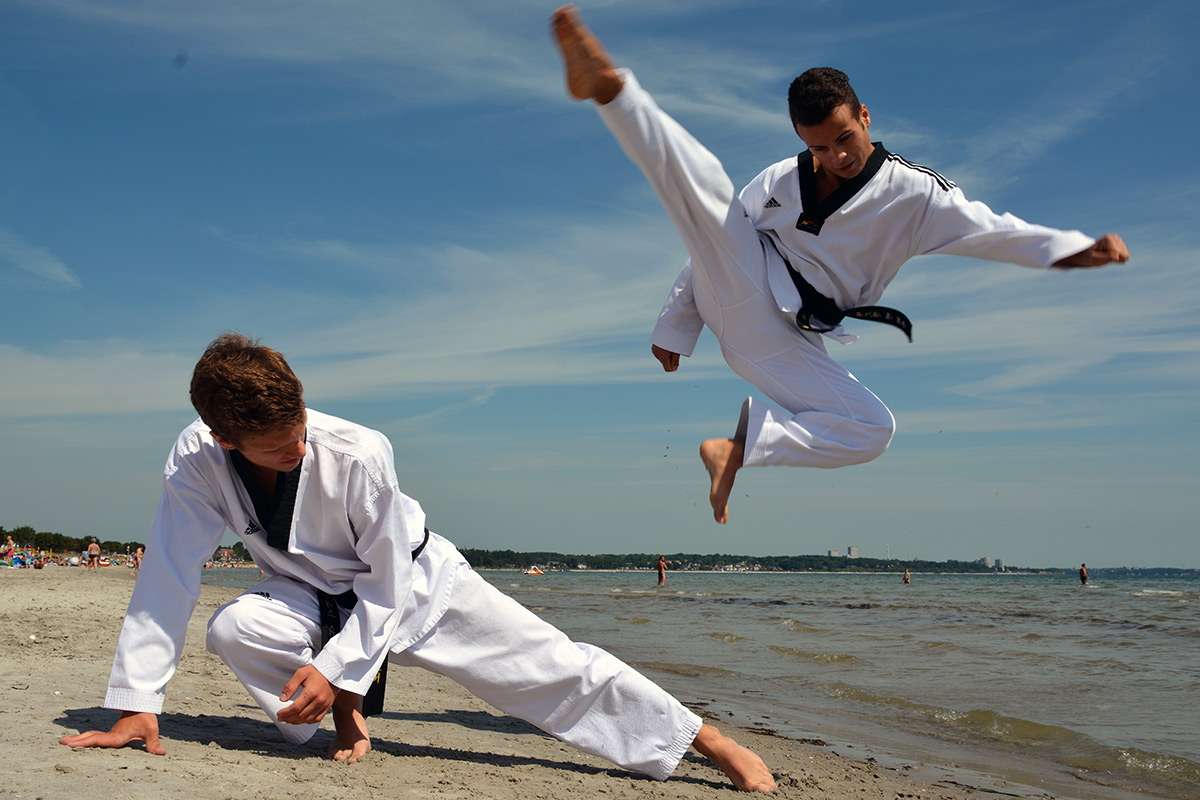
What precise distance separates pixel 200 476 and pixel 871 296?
282 centimetres

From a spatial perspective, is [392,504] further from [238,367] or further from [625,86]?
[625,86]

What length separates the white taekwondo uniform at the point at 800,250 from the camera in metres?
2.99

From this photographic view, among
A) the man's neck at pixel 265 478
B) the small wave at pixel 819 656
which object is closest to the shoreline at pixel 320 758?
the man's neck at pixel 265 478

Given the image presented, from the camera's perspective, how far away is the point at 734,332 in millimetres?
3348

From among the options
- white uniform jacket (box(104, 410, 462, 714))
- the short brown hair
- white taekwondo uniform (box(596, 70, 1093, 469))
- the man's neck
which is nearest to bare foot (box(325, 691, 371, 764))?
white uniform jacket (box(104, 410, 462, 714))

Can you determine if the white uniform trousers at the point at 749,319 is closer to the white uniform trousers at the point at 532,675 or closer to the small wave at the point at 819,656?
the white uniform trousers at the point at 532,675

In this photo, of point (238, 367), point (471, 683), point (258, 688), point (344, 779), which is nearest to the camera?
point (238, 367)

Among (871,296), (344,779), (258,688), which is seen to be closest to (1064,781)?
(871,296)

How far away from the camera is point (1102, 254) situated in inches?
112

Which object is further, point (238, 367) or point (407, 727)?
point (407, 727)

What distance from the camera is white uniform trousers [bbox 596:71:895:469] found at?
292 cm

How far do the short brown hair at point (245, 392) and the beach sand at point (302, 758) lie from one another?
3.82 ft

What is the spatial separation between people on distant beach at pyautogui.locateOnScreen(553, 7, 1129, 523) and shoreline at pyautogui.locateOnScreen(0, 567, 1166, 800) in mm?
1626

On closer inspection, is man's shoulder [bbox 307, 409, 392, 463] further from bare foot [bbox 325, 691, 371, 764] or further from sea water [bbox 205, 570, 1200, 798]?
sea water [bbox 205, 570, 1200, 798]
